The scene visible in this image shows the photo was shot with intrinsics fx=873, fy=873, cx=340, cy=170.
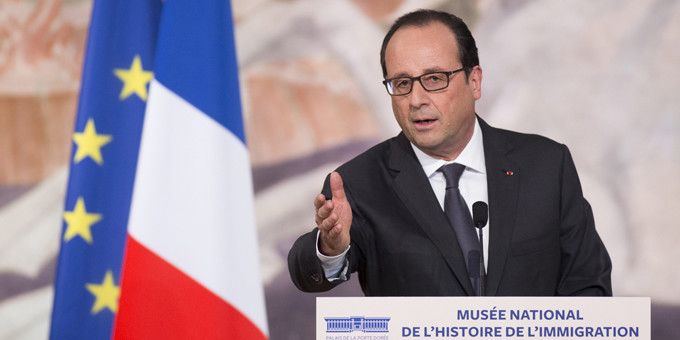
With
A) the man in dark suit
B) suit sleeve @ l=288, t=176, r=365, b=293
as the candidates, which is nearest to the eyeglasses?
the man in dark suit

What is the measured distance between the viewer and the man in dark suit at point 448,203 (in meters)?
2.51

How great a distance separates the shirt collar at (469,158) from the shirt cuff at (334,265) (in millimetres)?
430

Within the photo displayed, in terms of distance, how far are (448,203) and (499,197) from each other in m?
0.16

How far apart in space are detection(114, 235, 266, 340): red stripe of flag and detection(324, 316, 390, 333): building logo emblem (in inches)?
45.1

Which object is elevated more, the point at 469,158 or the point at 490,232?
the point at 469,158

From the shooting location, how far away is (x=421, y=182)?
105 inches

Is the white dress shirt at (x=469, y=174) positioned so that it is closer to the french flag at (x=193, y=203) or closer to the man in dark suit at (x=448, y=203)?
the man in dark suit at (x=448, y=203)

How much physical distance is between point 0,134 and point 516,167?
2.88 meters

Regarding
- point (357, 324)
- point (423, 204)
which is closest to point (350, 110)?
point (423, 204)

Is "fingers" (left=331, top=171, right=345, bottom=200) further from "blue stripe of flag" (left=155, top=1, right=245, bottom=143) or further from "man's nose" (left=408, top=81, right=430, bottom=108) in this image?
"blue stripe of flag" (left=155, top=1, right=245, bottom=143)

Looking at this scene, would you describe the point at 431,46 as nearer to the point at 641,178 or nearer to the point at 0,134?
the point at 641,178

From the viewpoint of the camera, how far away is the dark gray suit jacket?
2508 mm

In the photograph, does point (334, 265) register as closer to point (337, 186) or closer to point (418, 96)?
point (337, 186)

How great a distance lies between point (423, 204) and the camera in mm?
2613
